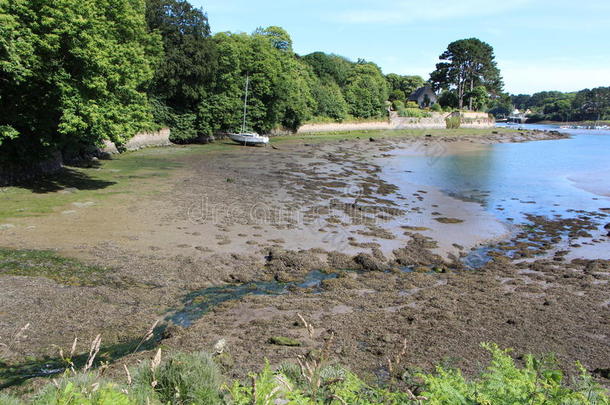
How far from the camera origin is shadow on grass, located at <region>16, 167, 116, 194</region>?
2092 centimetres

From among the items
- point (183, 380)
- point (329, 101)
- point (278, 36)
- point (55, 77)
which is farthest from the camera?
point (329, 101)

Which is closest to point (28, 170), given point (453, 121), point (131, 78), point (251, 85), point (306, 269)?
point (131, 78)

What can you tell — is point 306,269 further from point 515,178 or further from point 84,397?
point 515,178

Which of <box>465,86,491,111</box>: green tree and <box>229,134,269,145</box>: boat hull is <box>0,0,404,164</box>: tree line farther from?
<box>465,86,491,111</box>: green tree

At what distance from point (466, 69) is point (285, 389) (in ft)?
360

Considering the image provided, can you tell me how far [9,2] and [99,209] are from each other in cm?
892

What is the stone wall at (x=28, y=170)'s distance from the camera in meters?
20.5

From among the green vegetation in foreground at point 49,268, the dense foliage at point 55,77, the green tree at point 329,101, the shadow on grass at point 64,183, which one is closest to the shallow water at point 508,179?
the green vegetation in foreground at point 49,268

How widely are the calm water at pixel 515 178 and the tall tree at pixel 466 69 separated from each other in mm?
48009

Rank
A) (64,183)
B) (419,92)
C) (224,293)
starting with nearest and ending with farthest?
(224,293)
(64,183)
(419,92)

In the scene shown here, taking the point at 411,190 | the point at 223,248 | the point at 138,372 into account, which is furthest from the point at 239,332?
the point at 411,190

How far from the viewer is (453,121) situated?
328 ft

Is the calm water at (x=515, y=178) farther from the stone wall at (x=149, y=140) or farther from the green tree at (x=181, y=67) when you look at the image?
the stone wall at (x=149, y=140)

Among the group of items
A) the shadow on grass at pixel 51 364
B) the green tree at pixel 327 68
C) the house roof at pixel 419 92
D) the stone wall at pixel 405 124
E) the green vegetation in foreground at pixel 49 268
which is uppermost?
the green tree at pixel 327 68
